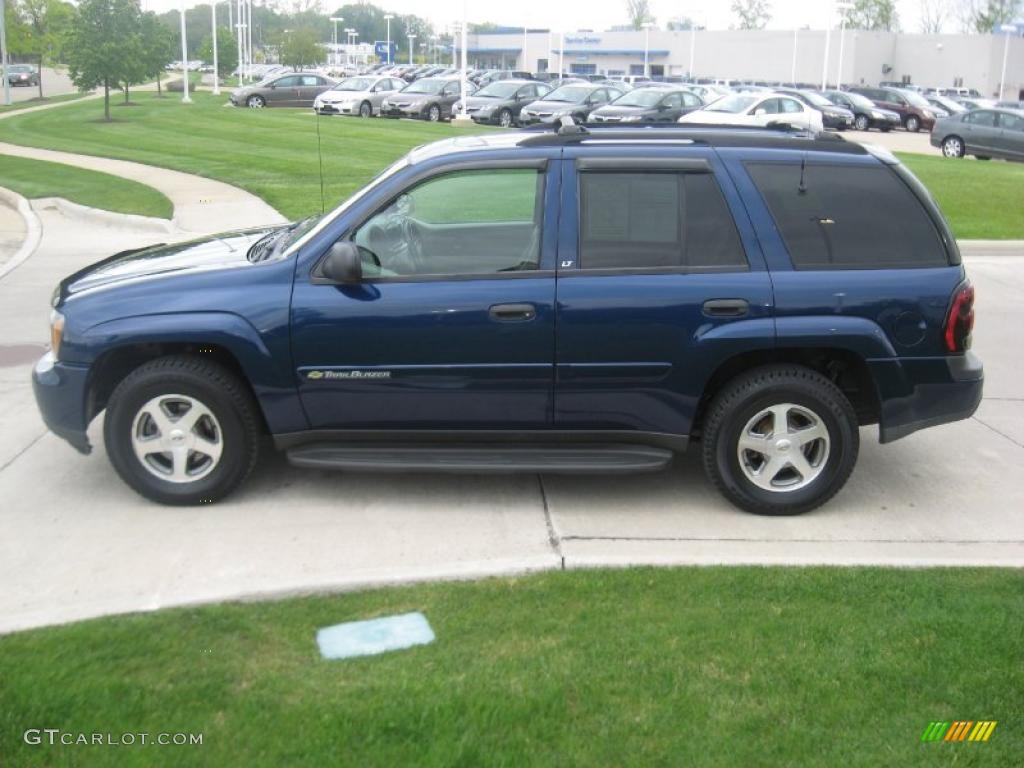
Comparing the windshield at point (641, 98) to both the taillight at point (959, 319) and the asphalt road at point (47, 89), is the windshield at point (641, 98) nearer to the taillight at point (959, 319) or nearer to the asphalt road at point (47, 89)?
the asphalt road at point (47, 89)

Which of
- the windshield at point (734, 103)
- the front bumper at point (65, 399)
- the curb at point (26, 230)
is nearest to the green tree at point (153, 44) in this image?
the windshield at point (734, 103)

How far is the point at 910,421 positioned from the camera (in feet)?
19.1

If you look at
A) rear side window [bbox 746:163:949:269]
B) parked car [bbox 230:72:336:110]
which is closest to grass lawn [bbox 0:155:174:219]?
rear side window [bbox 746:163:949:269]

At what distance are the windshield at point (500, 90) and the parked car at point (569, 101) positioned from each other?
4.70ft

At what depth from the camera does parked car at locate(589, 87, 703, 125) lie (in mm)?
34156

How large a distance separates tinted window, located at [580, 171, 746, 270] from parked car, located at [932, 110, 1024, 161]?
26674 mm

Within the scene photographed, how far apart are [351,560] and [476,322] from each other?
1.23 m

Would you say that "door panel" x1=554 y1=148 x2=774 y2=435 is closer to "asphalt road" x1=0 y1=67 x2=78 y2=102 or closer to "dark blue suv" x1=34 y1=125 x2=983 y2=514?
"dark blue suv" x1=34 y1=125 x2=983 y2=514

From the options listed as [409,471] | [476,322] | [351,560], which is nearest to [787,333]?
[476,322]

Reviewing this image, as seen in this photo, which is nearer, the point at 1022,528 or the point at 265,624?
the point at 265,624

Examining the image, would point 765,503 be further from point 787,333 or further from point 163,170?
point 163,170

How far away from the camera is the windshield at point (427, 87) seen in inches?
1672

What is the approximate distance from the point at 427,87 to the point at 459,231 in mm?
37998

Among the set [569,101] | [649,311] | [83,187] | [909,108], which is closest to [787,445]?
[649,311]
